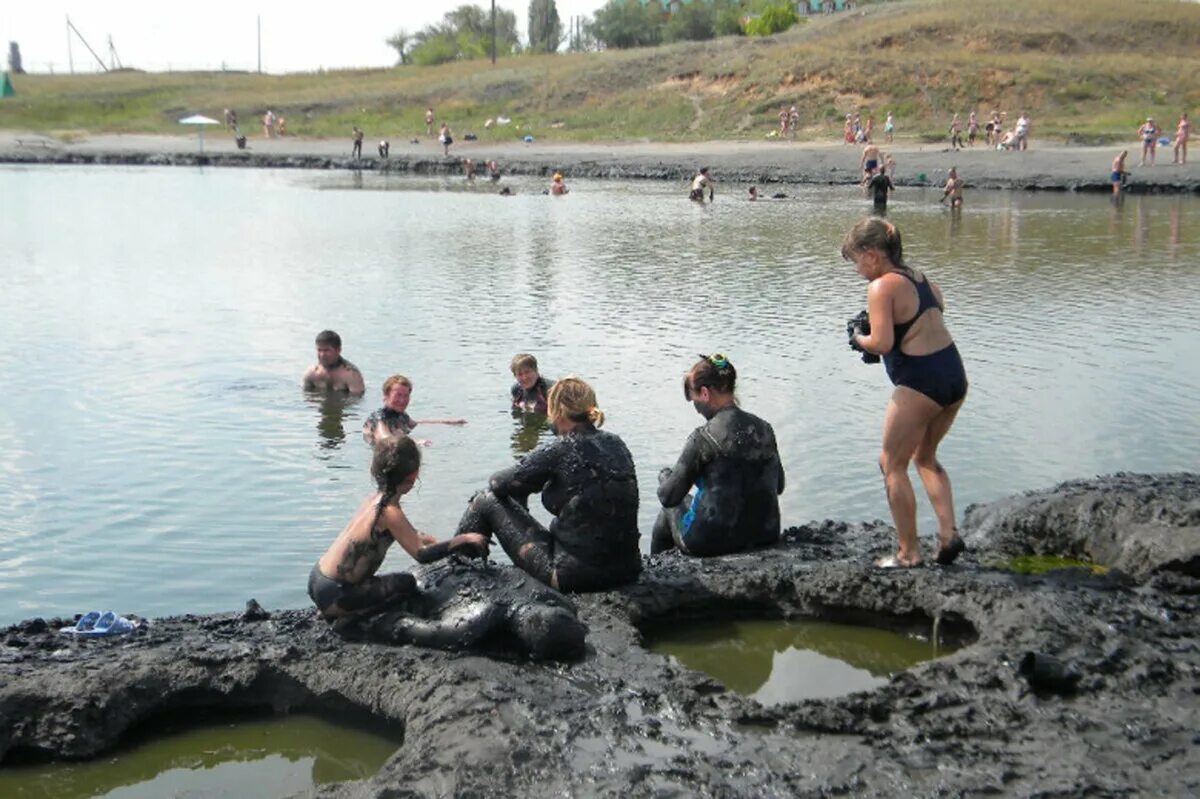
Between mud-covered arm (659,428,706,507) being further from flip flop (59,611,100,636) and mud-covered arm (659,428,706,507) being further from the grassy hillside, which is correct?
the grassy hillside

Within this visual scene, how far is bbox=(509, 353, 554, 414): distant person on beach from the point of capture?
1291 centimetres

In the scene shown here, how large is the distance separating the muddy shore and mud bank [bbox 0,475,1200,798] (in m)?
Result: 37.1

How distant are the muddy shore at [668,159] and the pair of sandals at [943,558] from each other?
36.5 m

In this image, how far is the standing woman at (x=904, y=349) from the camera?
24.0 ft

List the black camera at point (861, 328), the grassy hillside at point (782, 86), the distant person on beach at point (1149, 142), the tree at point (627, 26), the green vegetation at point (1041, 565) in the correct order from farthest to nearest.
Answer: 1. the tree at point (627, 26)
2. the grassy hillside at point (782, 86)
3. the distant person on beach at point (1149, 142)
4. the green vegetation at point (1041, 565)
5. the black camera at point (861, 328)

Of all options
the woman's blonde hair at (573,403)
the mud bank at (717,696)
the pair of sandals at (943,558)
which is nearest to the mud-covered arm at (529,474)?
the woman's blonde hair at (573,403)

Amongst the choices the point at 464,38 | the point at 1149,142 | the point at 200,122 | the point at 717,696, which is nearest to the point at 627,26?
the point at 464,38

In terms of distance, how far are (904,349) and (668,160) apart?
154 ft

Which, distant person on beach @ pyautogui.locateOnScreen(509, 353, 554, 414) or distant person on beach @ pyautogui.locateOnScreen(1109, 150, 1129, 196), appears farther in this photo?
distant person on beach @ pyautogui.locateOnScreen(1109, 150, 1129, 196)

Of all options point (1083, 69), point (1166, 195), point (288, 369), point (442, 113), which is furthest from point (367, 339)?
point (442, 113)

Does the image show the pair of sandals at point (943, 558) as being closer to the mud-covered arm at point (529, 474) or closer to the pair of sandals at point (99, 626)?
the mud-covered arm at point (529, 474)

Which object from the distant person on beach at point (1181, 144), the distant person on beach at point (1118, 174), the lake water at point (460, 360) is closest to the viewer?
the lake water at point (460, 360)

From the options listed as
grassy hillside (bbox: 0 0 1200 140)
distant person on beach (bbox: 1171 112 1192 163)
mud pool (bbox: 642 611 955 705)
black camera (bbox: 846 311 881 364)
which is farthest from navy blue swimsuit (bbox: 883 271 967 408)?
grassy hillside (bbox: 0 0 1200 140)

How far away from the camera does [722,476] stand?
8.27 meters
